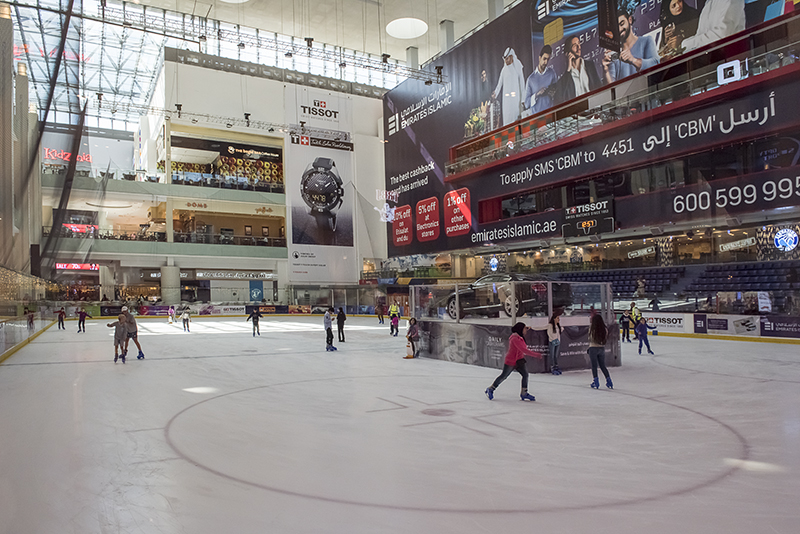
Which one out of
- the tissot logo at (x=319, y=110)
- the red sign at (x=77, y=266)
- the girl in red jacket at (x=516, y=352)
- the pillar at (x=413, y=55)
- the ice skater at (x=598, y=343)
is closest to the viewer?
the girl in red jacket at (x=516, y=352)

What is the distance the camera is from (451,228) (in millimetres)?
35500

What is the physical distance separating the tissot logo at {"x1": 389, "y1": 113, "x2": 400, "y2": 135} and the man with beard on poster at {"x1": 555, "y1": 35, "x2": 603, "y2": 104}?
1732cm

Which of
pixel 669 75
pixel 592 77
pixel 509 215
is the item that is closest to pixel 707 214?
pixel 669 75

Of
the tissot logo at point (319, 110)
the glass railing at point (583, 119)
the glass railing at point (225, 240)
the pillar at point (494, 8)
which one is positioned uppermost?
the pillar at point (494, 8)

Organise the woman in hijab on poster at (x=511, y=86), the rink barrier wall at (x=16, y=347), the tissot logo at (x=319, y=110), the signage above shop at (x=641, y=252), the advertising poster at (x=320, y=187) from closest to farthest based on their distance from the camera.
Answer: the rink barrier wall at (x=16, y=347)
the signage above shop at (x=641, y=252)
the woman in hijab on poster at (x=511, y=86)
the advertising poster at (x=320, y=187)
the tissot logo at (x=319, y=110)

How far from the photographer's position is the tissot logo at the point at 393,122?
42.7m

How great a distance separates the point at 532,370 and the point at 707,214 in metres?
13.8

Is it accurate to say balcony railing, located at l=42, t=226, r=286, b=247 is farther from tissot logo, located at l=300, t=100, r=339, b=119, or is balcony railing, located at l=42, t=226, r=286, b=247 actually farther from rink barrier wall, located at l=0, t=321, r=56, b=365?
rink barrier wall, located at l=0, t=321, r=56, b=365

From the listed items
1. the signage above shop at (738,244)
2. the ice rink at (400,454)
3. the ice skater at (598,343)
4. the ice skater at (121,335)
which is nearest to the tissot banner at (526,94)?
the signage above shop at (738,244)

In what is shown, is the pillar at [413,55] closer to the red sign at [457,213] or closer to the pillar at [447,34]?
the pillar at [447,34]

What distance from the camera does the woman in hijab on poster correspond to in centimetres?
3005

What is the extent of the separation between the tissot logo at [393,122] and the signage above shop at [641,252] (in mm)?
20921

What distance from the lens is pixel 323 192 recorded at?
46406 millimetres

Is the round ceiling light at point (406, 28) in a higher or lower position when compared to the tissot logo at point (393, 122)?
higher
